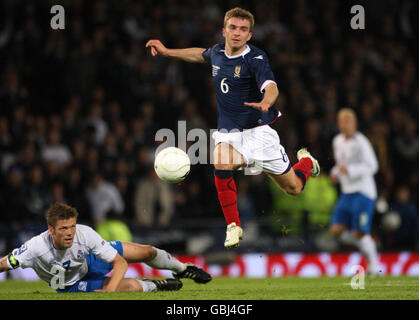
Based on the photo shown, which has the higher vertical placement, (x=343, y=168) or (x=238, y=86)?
(x=238, y=86)

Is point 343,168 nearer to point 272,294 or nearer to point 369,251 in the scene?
point 369,251

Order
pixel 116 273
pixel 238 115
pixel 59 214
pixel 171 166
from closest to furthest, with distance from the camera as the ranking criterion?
pixel 59 214
pixel 116 273
pixel 171 166
pixel 238 115

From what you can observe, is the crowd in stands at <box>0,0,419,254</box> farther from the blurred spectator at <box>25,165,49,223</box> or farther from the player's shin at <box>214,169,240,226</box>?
the player's shin at <box>214,169,240,226</box>

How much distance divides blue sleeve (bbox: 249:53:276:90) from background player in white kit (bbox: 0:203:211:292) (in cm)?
204

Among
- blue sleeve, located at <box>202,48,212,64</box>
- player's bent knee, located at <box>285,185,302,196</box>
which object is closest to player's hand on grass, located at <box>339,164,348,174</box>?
player's bent knee, located at <box>285,185,302,196</box>

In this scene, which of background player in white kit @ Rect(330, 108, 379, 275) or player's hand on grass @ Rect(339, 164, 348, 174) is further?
background player in white kit @ Rect(330, 108, 379, 275)

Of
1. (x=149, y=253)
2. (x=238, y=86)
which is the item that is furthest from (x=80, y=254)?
(x=238, y=86)

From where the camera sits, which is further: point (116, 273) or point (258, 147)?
point (258, 147)

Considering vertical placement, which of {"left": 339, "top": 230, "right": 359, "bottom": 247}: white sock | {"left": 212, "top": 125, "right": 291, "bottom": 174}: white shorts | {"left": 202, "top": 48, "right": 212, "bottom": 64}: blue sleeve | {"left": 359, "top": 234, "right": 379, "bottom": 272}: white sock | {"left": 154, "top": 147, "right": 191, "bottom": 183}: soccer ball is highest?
{"left": 202, "top": 48, "right": 212, "bottom": 64}: blue sleeve

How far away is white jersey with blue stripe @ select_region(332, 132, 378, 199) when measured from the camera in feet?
35.3

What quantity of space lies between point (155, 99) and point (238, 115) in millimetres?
6020

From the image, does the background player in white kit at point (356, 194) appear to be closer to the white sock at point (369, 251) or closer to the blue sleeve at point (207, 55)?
the white sock at point (369, 251)

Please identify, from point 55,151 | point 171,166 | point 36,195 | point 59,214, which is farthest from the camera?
point 55,151

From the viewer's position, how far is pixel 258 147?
7.96 meters
